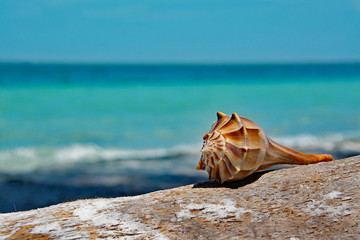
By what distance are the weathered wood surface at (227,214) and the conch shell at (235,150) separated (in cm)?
14

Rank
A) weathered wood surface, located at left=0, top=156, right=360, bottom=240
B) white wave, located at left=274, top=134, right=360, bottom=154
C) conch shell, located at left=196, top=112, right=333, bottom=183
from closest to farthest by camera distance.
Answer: weathered wood surface, located at left=0, top=156, right=360, bottom=240, conch shell, located at left=196, top=112, right=333, bottom=183, white wave, located at left=274, top=134, right=360, bottom=154

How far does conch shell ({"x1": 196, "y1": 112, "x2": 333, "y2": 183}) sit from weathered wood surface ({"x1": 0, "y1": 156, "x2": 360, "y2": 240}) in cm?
14

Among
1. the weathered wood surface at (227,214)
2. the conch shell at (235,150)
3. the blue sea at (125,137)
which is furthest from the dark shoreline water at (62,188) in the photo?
the conch shell at (235,150)

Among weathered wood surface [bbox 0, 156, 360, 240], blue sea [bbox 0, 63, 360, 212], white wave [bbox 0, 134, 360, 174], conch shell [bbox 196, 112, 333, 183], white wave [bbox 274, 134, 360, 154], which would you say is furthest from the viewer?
white wave [bbox 274, 134, 360, 154]

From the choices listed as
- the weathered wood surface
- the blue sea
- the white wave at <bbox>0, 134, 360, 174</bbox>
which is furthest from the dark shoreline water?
the weathered wood surface

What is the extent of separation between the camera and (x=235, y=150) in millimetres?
3242

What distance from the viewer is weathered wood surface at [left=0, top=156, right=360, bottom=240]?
9.09 ft

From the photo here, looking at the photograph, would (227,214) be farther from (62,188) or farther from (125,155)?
(125,155)

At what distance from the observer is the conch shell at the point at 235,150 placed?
3.24 m

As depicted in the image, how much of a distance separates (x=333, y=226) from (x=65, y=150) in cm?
907

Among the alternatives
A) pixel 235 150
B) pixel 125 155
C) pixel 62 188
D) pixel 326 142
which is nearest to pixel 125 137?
pixel 125 155

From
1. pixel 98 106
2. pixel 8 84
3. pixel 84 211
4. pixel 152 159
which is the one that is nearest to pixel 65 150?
pixel 152 159

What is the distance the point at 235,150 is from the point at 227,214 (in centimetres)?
52

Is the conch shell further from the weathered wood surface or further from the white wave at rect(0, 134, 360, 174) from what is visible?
the white wave at rect(0, 134, 360, 174)
